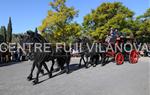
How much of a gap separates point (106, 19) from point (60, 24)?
944 cm

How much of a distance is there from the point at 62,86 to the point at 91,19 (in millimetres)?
35333

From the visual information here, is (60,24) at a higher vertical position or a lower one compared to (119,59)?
higher

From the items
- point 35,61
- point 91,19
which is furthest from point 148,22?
point 35,61

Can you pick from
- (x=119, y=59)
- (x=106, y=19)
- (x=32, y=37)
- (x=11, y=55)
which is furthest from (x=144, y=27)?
(x=32, y=37)

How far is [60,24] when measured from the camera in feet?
132

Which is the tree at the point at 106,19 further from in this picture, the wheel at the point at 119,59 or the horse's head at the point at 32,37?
the horse's head at the point at 32,37

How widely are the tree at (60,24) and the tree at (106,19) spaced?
523 cm

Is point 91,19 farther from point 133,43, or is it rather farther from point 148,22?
point 133,43

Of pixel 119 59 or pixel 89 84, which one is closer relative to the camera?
pixel 89 84

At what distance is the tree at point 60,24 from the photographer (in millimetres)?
39969

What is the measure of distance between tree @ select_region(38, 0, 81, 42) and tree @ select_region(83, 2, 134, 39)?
5.23 meters

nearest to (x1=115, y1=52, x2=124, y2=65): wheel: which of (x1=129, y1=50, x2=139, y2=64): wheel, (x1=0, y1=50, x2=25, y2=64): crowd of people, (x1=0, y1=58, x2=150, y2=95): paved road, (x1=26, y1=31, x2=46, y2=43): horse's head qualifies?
(x1=129, y1=50, x2=139, y2=64): wheel

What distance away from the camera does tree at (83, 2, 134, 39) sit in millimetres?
44331

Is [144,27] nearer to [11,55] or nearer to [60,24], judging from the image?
[60,24]
